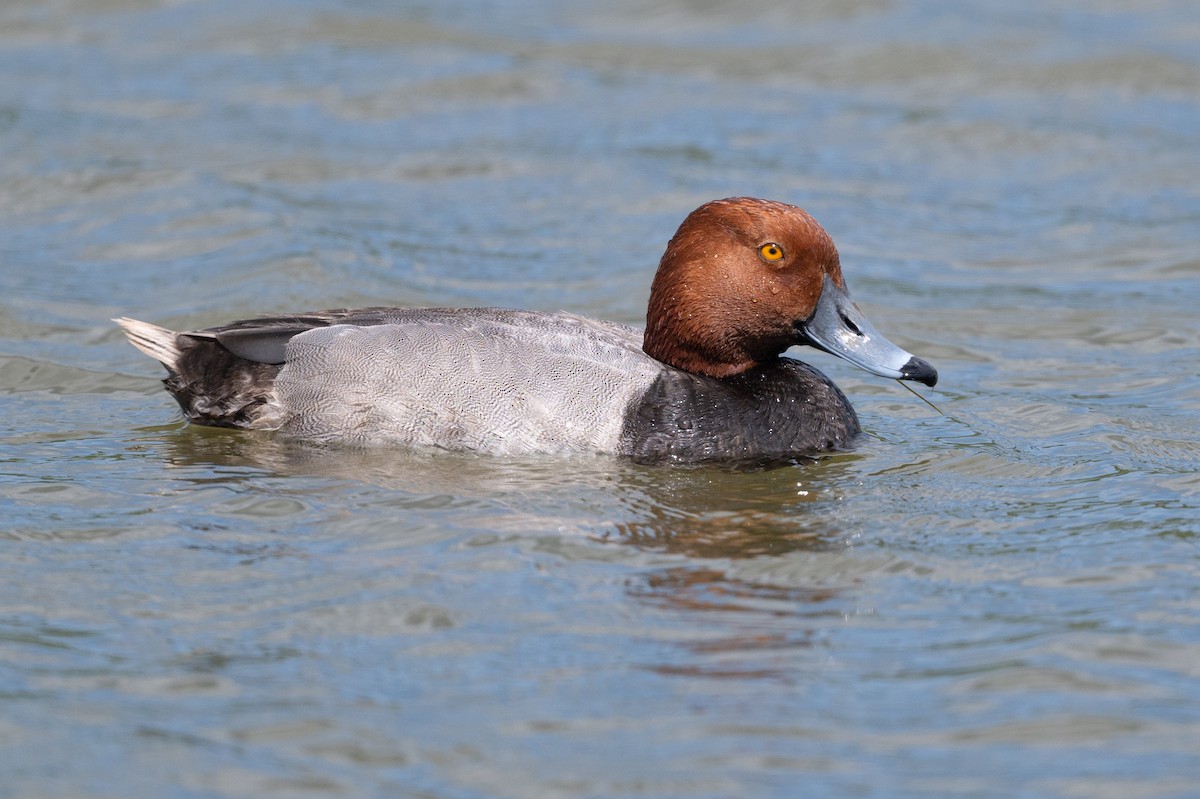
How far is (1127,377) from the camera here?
8422mm

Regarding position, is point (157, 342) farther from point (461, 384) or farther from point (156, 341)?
point (461, 384)

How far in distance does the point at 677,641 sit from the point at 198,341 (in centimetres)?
303

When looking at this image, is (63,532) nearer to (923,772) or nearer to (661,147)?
(923,772)

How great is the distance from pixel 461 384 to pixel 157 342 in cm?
144

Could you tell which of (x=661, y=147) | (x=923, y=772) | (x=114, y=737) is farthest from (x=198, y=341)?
(x=661, y=147)

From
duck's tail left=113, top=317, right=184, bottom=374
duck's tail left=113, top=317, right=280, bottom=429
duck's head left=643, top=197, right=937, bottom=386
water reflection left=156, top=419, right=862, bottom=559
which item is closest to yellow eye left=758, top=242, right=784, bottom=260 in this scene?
duck's head left=643, top=197, right=937, bottom=386

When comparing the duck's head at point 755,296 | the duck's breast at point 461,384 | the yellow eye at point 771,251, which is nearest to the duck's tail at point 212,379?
the duck's breast at point 461,384

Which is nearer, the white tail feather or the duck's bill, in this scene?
the duck's bill

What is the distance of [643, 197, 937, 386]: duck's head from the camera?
687cm

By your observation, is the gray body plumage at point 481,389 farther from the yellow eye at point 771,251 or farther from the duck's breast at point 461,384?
the yellow eye at point 771,251

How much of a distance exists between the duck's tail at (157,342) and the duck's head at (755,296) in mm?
2054

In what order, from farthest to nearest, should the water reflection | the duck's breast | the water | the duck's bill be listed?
1. the duck's bill
2. the duck's breast
3. the water reflection
4. the water

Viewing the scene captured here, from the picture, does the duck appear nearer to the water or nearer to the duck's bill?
the duck's bill

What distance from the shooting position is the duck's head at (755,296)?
22.5 feet
